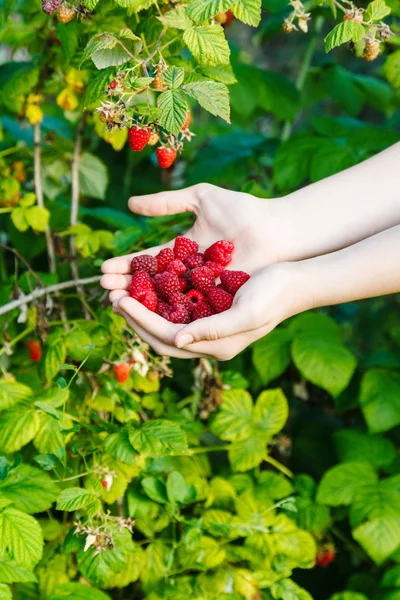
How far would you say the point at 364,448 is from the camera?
2020 mm

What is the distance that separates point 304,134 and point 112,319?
94 cm

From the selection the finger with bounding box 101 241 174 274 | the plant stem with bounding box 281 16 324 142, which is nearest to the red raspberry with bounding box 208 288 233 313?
the finger with bounding box 101 241 174 274

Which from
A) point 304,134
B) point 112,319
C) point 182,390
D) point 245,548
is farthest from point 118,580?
point 304,134

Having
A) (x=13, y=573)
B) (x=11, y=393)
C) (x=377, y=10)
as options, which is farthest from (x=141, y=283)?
(x=377, y=10)

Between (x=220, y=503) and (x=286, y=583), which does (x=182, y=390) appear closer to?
(x=220, y=503)

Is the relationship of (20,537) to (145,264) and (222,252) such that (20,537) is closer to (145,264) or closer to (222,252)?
(145,264)

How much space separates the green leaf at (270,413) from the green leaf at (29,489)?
59 centimetres

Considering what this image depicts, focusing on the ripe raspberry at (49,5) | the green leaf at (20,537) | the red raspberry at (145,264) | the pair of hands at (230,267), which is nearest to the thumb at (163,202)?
the pair of hands at (230,267)

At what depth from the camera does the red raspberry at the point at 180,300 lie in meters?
1.49

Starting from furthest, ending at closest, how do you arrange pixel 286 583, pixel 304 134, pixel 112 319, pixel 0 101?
pixel 304 134 < pixel 0 101 < pixel 112 319 < pixel 286 583

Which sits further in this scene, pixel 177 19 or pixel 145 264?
pixel 145 264

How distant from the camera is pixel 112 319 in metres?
1.64

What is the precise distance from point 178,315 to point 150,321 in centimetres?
11

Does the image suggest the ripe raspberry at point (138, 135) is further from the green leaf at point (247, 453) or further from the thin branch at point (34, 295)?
the green leaf at point (247, 453)
